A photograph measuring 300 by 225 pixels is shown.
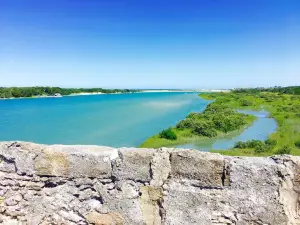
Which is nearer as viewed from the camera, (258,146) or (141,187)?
(141,187)

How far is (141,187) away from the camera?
2.51 meters

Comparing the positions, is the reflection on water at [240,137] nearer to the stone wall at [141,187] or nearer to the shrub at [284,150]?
the shrub at [284,150]

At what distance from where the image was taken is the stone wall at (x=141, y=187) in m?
2.27

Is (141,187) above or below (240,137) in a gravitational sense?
above

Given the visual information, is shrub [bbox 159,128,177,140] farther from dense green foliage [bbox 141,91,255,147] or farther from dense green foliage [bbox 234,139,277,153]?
dense green foliage [bbox 234,139,277,153]

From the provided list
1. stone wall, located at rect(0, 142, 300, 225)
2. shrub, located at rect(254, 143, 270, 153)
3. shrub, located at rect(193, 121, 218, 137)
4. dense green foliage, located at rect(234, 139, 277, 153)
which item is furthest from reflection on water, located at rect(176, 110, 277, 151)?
stone wall, located at rect(0, 142, 300, 225)

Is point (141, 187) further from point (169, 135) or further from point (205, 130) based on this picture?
point (205, 130)

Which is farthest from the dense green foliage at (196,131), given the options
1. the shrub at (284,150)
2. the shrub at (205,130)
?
the shrub at (284,150)

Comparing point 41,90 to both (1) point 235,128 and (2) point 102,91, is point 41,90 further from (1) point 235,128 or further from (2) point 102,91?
(1) point 235,128

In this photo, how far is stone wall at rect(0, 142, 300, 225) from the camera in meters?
2.27

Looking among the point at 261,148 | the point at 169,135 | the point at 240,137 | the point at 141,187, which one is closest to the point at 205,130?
the point at 240,137

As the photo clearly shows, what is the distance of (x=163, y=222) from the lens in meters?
2.45

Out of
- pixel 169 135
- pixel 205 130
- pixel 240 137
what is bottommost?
pixel 240 137

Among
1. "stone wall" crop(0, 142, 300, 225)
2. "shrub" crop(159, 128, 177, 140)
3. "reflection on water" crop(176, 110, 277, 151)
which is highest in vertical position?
"stone wall" crop(0, 142, 300, 225)
